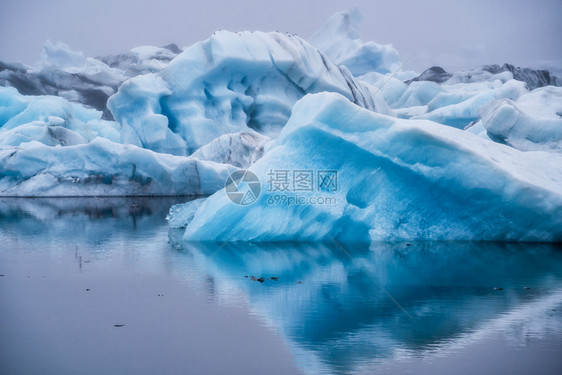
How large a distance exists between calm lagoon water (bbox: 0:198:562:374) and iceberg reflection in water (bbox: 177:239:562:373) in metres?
0.01

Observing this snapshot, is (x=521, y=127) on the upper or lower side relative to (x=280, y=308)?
upper

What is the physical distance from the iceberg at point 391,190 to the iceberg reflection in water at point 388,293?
25 cm

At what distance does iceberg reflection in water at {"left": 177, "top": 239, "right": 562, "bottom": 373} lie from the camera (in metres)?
3.45

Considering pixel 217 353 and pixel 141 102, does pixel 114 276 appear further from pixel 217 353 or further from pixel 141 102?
pixel 141 102

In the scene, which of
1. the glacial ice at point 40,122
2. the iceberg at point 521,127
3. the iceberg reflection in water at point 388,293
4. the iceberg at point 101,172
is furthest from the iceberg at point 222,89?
the iceberg reflection in water at point 388,293

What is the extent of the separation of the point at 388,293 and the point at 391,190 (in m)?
2.83

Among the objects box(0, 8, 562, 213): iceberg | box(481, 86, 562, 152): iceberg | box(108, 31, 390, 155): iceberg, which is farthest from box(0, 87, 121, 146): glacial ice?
box(481, 86, 562, 152): iceberg

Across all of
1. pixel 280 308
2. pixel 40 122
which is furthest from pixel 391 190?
pixel 40 122

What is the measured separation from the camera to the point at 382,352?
3.25 metres

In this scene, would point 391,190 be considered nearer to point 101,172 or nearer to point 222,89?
point 101,172

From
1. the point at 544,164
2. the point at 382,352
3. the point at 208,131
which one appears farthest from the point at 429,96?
the point at 382,352

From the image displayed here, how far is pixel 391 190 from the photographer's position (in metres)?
7.50

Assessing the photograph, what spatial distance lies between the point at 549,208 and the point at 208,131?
13012 mm

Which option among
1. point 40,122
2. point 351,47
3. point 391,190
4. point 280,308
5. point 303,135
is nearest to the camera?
point 280,308
